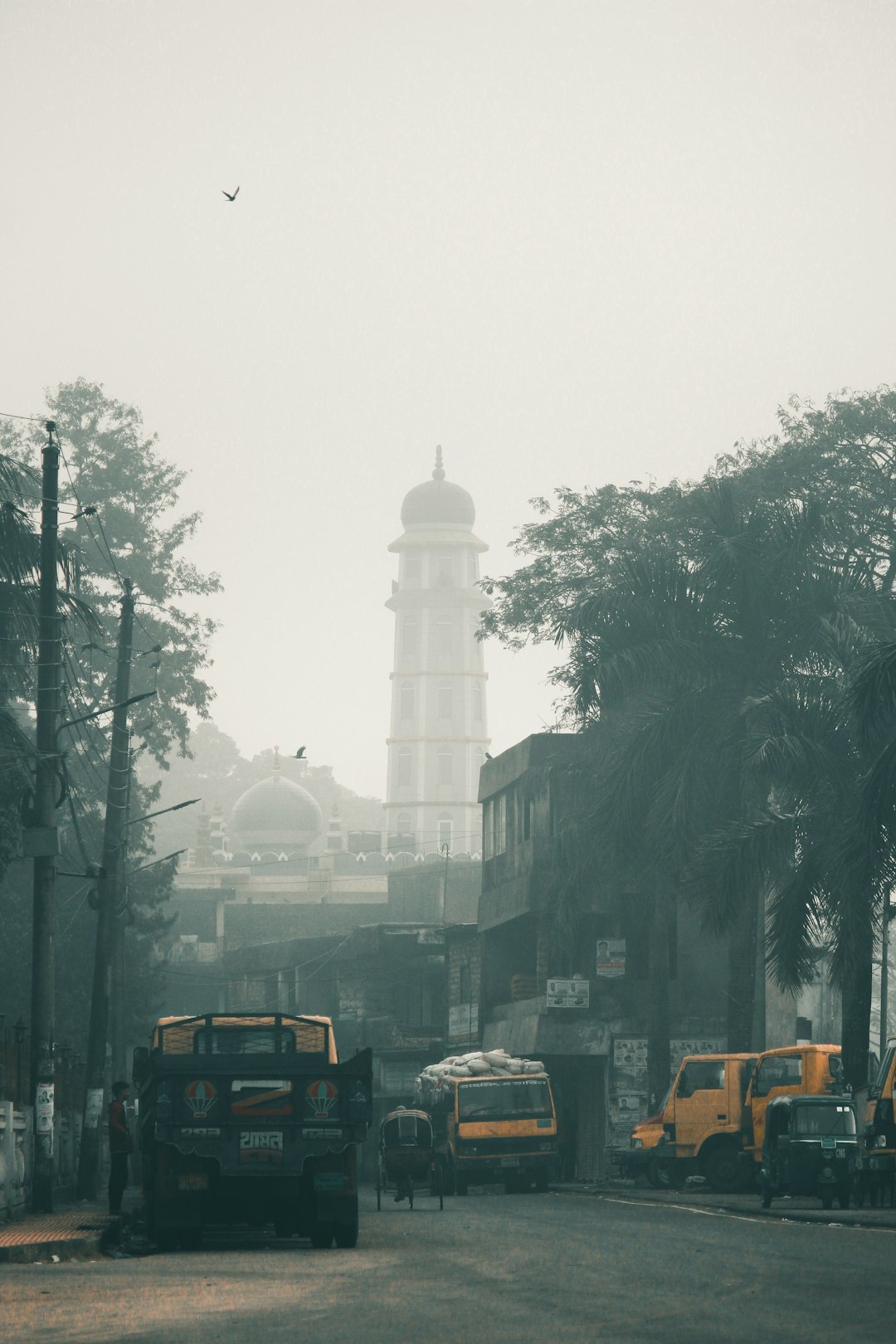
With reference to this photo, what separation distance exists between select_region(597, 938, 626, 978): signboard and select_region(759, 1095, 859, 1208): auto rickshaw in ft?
69.6

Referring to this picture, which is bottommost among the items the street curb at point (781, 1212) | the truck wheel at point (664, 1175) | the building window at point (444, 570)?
the truck wheel at point (664, 1175)

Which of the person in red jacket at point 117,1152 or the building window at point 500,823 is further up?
the building window at point 500,823

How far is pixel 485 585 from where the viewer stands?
161ft

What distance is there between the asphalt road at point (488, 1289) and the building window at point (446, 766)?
10285 cm

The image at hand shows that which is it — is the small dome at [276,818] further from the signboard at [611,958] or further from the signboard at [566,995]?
the signboard at [566,995]

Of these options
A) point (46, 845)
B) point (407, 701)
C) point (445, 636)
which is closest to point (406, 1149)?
point (46, 845)

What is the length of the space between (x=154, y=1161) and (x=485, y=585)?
32.8 metres

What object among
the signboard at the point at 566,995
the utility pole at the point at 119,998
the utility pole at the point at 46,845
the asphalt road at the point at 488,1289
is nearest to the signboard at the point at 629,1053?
the signboard at the point at 566,995

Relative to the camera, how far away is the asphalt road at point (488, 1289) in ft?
Answer: 33.6

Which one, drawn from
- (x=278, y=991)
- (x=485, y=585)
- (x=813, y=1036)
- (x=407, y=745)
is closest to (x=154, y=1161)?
(x=485, y=585)

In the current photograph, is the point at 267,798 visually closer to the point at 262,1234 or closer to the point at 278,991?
the point at 278,991

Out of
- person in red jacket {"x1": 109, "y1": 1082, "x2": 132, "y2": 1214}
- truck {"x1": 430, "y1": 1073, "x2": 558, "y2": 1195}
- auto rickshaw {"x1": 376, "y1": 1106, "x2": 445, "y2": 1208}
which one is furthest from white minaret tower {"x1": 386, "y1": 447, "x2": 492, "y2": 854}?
person in red jacket {"x1": 109, "y1": 1082, "x2": 132, "y2": 1214}

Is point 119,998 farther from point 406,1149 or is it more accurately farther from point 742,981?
point 406,1149

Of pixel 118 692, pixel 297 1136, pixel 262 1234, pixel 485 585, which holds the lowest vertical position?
pixel 262 1234
